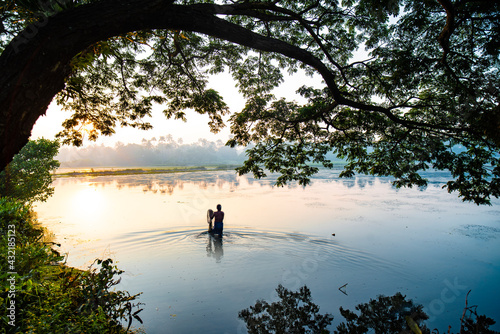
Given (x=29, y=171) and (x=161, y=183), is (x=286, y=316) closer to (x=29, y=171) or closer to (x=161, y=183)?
(x=29, y=171)

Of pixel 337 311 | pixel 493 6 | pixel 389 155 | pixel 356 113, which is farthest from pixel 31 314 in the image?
pixel 493 6

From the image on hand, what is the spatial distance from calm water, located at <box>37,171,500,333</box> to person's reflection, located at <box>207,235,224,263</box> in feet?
0.13

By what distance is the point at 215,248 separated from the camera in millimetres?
9039

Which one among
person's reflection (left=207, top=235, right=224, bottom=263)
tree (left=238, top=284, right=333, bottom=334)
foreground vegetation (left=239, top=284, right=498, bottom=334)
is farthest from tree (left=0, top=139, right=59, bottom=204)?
foreground vegetation (left=239, top=284, right=498, bottom=334)

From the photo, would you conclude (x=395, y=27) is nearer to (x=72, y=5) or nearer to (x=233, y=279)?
(x=72, y=5)

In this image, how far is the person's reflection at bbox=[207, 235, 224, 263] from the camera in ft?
27.3

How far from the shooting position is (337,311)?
5.24 metres

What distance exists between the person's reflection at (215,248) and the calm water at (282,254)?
0.04 meters

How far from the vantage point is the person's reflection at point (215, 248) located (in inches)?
327

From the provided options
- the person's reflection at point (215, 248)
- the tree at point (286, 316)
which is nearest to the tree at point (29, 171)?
the person's reflection at point (215, 248)

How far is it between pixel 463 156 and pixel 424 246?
20.0 ft

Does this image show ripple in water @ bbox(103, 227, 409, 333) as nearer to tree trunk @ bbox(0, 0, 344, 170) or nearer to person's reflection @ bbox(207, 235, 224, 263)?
person's reflection @ bbox(207, 235, 224, 263)

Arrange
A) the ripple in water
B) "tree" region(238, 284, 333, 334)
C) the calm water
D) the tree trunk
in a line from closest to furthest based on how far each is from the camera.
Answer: the tree trunk, "tree" region(238, 284, 333, 334), the ripple in water, the calm water

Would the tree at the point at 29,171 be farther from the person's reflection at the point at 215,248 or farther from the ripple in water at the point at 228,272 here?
the person's reflection at the point at 215,248
